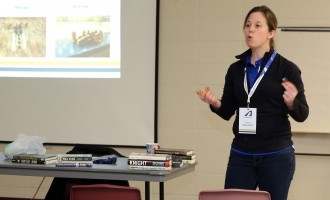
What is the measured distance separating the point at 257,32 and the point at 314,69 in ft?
5.57

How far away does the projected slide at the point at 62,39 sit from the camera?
455 centimetres

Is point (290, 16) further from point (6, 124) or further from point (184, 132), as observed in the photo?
point (6, 124)

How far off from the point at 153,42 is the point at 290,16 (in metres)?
1.16

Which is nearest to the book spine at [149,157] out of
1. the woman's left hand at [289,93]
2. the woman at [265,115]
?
the woman at [265,115]

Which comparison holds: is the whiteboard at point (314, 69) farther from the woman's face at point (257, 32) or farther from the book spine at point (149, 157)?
the book spine at point (149, 157)

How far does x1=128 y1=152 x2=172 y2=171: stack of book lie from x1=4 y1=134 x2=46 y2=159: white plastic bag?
28.1 inches

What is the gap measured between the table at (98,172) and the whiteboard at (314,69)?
174 centimetres

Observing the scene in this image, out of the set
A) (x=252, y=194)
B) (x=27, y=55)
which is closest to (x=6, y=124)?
(x=27, y=55)

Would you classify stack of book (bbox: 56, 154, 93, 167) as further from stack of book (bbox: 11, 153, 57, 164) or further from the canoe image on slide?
the canoe image on slide

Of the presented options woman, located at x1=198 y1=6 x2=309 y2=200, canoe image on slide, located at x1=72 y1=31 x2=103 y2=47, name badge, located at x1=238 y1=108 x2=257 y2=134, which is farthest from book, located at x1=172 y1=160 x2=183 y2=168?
canoe image on slide, located at x1=72 y1=31 x2=103 y2=47

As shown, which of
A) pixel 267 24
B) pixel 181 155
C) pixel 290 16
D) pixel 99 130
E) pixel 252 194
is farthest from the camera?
pixel 99 130

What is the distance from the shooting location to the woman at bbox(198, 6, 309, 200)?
8.57ft

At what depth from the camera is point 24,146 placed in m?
3.09

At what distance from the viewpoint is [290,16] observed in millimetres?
4297
